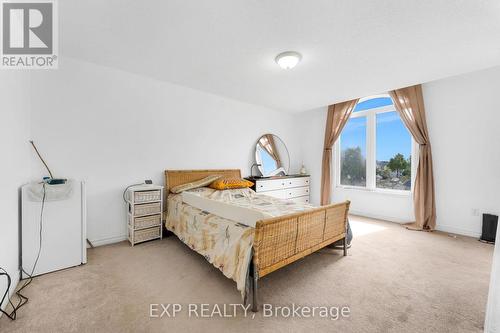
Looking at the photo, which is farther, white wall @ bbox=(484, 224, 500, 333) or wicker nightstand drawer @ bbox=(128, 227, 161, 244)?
wicker nightstand drawer @ bbox=(128, 227, 161, 244)

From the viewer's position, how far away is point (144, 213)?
2.90 meters

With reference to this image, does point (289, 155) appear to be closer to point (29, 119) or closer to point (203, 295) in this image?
point (203, 295)

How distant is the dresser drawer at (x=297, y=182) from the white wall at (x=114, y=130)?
1.67 m

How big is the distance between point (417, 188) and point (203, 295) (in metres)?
3.90

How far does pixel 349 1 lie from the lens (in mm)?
1665

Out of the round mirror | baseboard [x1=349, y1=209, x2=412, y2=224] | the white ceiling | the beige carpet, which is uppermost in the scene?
the white ceiling

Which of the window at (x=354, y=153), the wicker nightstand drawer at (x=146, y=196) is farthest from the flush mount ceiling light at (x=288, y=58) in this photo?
the window at (x=354, y=153)

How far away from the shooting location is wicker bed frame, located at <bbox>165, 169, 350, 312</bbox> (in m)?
1.66

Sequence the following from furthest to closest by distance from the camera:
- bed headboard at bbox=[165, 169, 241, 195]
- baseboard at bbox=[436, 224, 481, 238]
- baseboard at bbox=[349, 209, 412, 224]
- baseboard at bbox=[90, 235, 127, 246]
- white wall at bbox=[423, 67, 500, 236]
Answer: baseboard at bbox=[349, 209, 412, 224], bed headboard at bbox=[165, 169, 241, 195], baseboard at bbox=[436, 224, 481, 238], white wall at bbox=[423, 67, 500, 236], baseboard at bbox=[90, 235, 127, 246]

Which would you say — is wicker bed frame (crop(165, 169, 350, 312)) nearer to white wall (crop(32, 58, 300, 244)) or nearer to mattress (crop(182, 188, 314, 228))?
mattress (crop(182, 188, 314, 228))

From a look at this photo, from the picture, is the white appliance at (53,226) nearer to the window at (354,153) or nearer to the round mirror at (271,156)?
the round mirror at (271,156)

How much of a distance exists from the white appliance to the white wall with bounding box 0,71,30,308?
8 cm

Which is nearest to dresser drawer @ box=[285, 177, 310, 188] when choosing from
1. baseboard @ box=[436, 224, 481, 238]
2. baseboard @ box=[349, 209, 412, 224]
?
baseboard @ box=[349, 209, 412, 224]

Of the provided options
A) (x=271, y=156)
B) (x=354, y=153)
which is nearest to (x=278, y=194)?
(x=271, y=156)
